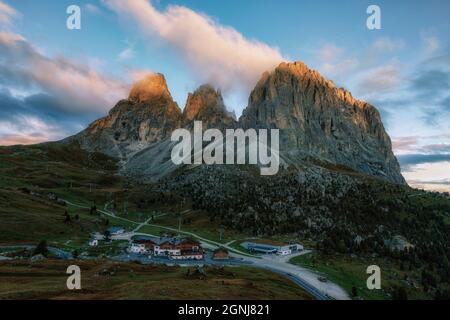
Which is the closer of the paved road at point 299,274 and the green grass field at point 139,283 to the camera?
the green grass field at point 139,283

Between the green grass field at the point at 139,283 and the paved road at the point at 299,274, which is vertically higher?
the green grass field at the point at 139,283

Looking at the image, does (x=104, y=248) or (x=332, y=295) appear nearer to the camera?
(x=332, y=295)

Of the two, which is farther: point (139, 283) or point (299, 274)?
point (299, 274)

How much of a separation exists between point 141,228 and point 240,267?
86033 millimetres

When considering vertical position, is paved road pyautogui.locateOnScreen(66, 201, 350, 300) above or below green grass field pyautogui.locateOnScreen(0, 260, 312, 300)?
below

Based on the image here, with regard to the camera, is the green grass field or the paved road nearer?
the green grass field

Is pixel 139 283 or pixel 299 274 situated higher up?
pixel 139 283
